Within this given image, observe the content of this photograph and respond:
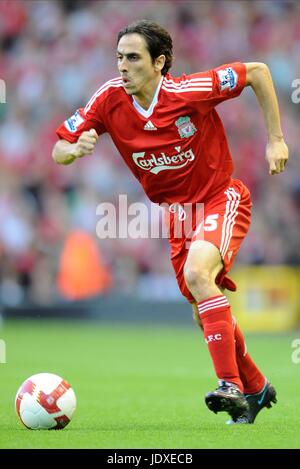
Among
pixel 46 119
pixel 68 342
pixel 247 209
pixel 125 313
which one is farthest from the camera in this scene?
pixel 46 119

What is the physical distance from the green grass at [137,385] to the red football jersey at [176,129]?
4.84ft

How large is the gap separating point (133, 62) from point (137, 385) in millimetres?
3576

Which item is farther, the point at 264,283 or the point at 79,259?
the point at 79,259

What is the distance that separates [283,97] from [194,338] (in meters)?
4.84

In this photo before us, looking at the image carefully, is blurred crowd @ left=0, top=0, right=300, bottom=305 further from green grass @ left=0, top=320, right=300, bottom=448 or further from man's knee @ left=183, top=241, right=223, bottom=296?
man's knee @ left=183, top=241, right=223, bottom=296

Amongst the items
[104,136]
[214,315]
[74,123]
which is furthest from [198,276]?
[104,136]

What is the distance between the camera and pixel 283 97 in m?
17.0

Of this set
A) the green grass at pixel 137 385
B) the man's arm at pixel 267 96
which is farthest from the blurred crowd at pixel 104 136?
the man's arm at pixel 267 96

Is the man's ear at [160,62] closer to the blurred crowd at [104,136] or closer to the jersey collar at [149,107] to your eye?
the jersey collar at [149,107]

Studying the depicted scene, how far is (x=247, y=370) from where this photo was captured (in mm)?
6637

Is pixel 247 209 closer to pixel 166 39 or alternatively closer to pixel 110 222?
pixel 166 39

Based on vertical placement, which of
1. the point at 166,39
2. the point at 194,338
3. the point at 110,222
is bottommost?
the point at 194,338

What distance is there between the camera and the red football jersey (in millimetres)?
6441

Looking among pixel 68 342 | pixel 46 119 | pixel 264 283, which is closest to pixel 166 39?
pixel 68 342
